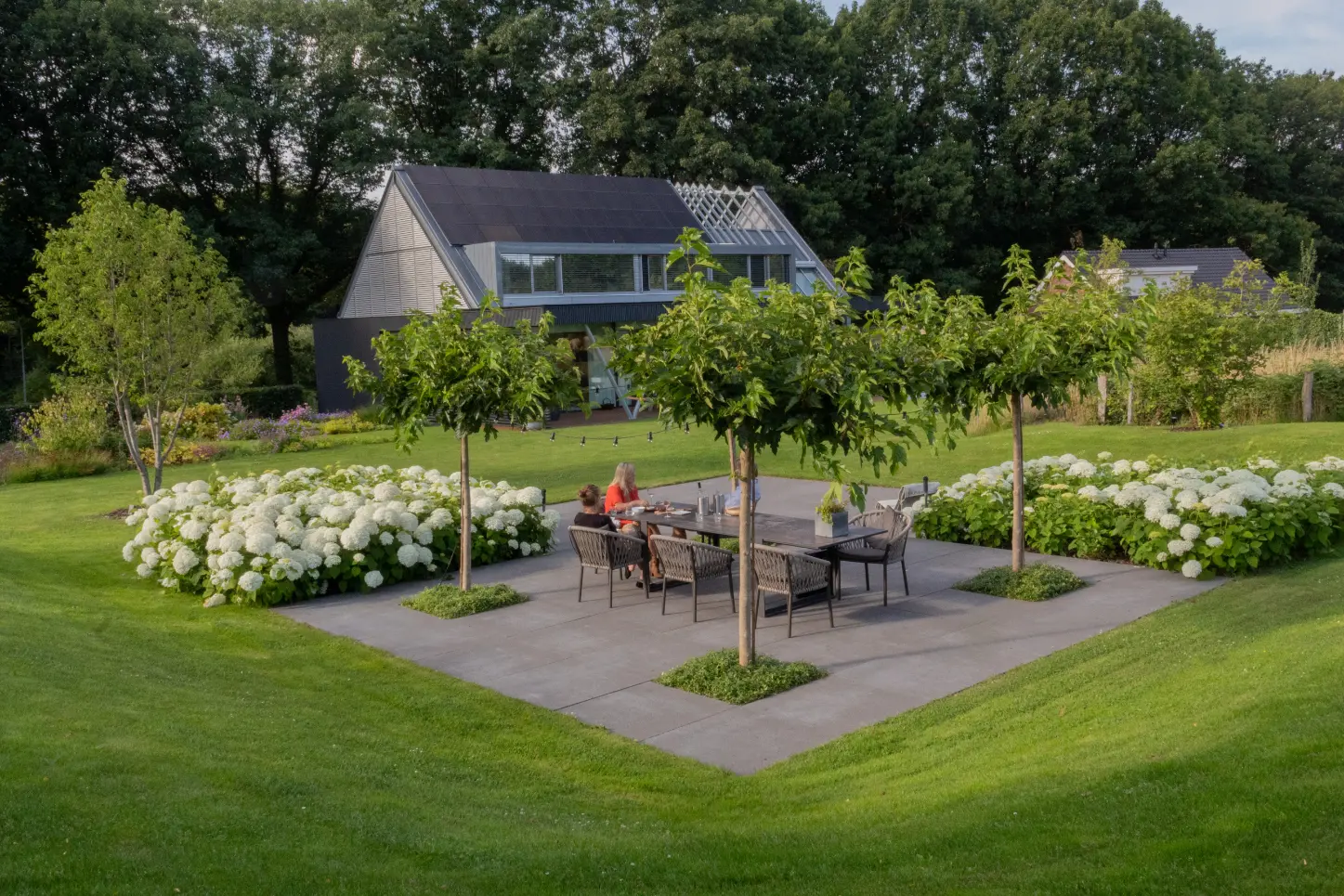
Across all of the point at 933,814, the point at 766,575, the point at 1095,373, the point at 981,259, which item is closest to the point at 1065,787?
the point at 933,814

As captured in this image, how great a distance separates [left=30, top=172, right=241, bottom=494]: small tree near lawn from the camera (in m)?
15.9

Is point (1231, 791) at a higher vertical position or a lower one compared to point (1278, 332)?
lower

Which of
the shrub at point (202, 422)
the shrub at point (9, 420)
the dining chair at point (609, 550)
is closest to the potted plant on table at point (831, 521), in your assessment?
the dining chair at point (609, 550)

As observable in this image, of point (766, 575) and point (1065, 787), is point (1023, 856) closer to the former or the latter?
point (1065, 787)

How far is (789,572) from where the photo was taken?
9.66 meters

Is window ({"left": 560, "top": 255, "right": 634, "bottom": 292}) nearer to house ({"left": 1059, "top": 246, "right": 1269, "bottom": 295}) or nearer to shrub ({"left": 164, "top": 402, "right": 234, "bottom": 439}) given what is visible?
shrub ({"left": 164, "top": 402, "right": 234, "bottom": 439})

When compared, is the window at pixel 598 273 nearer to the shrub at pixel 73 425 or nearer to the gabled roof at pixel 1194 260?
the shrub at pixel 73 425

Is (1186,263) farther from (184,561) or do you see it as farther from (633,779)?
(633,779)

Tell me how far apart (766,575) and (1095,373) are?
370 cm

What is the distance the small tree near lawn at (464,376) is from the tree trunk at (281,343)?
3393 cm

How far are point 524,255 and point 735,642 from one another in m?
24.8

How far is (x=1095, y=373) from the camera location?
10.6 meters

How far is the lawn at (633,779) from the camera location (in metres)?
4.57

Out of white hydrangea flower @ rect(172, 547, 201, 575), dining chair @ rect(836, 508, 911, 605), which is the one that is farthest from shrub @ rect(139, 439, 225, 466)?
dining chair @ rect(836, 508, 911, 605)
